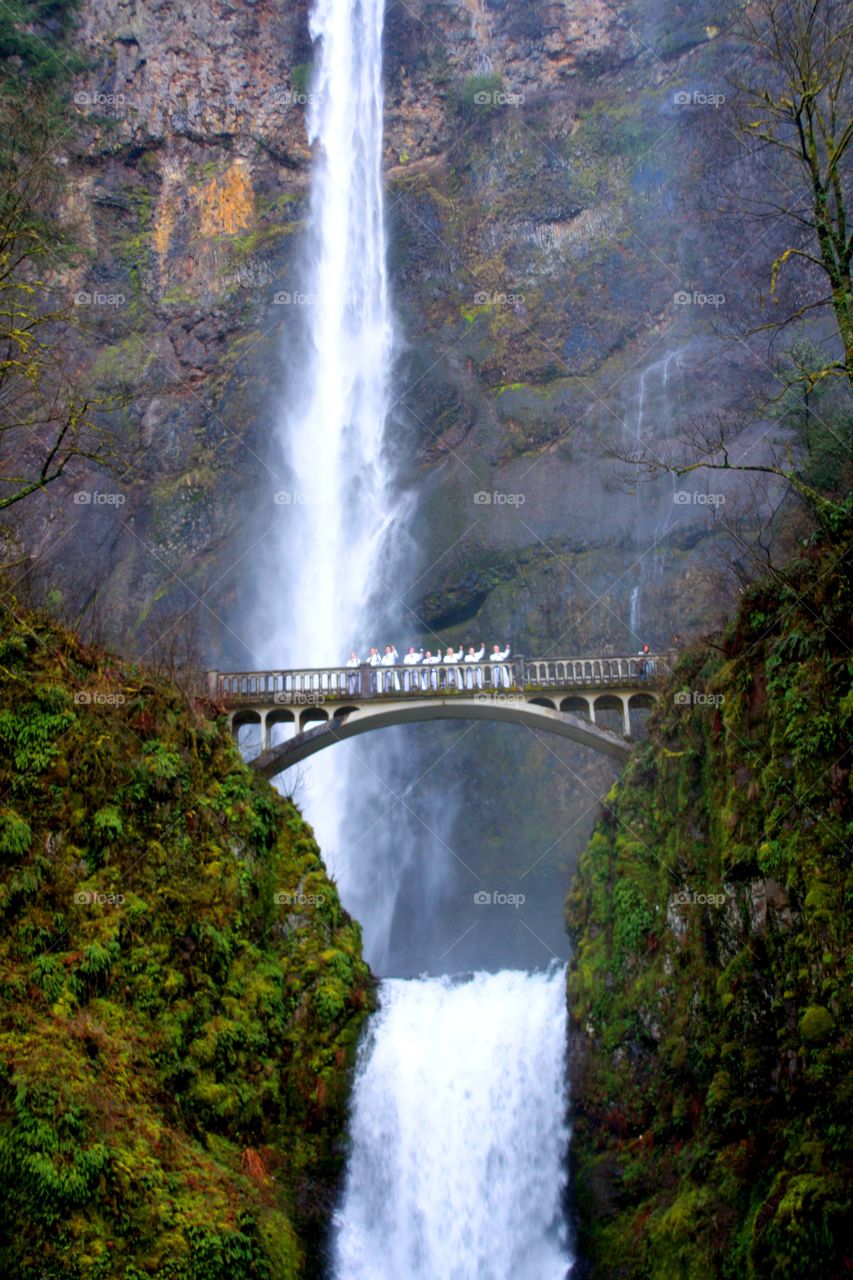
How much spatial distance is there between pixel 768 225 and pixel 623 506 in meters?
11.8

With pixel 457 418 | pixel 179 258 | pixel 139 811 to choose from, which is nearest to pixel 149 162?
pixel 179 258

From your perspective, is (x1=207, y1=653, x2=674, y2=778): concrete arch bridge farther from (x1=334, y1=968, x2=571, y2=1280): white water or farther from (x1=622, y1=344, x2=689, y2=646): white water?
(x1=622, y1=344, x2=689, y2=646): white water

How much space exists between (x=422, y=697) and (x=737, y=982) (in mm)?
11935

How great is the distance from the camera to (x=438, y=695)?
2473cm

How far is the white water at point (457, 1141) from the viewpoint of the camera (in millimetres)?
15742

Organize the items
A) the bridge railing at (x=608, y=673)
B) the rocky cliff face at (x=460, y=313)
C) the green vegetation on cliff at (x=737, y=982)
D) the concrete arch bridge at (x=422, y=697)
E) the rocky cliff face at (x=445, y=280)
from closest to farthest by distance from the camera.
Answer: the green vegetation on cliff at (x=737, y=982)
the concrete arch bridge at (x=422, y=697)
the bridge railing at (x=608, y=673)
the rocky cliff face at (x=460, y=313)
the rocky cliff face at (x=445, y=280)

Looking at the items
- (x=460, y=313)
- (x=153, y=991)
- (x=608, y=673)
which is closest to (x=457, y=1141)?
(x=153, y=991)

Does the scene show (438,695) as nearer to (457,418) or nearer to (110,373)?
(457,418)

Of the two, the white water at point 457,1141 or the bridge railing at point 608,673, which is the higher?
the bridge railing at point 608,673

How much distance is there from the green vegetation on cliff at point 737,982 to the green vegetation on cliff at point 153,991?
4611 mm

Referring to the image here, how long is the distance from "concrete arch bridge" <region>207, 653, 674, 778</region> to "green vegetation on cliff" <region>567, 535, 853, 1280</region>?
495 cm

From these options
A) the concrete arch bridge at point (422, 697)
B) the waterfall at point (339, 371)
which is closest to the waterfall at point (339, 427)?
the waterfall at point (339, 371)

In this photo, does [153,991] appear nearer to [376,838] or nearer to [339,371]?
[376,838]

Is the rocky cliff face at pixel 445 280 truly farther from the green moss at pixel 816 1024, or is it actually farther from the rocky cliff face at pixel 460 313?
the green moss at pixel 816 1024
